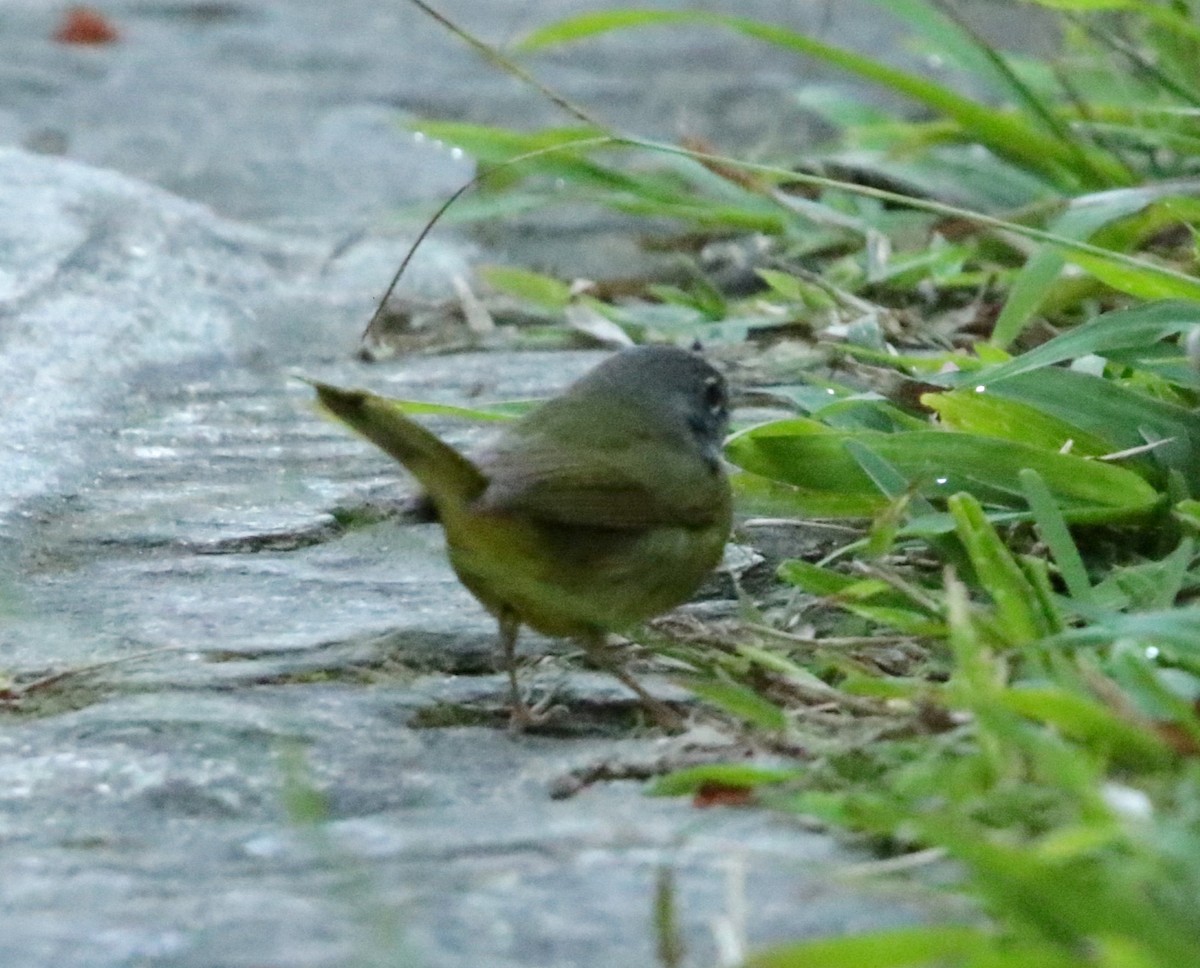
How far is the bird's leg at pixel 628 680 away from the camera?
7.67 ft

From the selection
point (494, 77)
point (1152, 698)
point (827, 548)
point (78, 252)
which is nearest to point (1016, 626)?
point (1152, 698)

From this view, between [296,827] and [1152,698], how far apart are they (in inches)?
34.6

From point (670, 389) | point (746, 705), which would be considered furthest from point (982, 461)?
point (746, 705)

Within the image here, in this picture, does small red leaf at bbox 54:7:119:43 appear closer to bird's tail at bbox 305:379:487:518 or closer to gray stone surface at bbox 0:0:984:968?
gray stone surface at bbox 0:0:984:968

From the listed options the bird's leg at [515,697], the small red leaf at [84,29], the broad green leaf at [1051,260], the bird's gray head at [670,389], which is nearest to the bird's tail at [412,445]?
the bird's leg at [515,697]

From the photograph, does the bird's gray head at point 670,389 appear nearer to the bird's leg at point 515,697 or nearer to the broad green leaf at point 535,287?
the bird's leg at point 515,697

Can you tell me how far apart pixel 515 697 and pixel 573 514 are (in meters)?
0.27

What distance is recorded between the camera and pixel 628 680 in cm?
246

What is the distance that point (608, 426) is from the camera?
290 cm

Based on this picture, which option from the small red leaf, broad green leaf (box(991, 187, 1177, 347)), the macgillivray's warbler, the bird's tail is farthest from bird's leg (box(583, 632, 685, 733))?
the small red leaf

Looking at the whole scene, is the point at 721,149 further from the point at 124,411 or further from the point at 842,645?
the point at 842,645

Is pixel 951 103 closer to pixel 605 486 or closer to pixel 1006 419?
pixel 1006 419

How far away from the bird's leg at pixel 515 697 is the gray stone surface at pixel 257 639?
43 mm

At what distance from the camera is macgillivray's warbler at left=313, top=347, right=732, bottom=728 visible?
2.45 m
